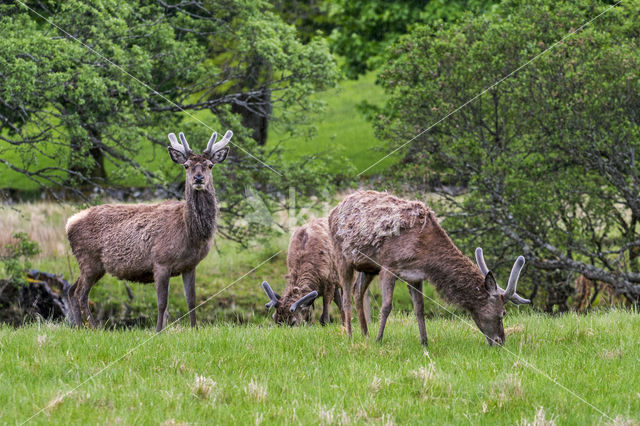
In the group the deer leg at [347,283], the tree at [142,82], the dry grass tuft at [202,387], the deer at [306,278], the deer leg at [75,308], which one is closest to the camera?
the dry grass tuft at [202,387]

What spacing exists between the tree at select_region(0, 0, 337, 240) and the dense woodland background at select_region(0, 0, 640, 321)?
0.20ft

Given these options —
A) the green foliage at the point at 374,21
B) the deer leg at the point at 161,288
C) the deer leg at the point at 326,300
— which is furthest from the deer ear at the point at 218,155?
the green foliage at the point at 374,21

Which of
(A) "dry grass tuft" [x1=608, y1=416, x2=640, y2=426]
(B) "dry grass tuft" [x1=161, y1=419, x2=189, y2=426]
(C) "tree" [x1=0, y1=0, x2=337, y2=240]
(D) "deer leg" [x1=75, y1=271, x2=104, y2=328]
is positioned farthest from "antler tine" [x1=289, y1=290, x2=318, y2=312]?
(A) "dry grass tuft" [x1=608, y1=416, x2=640, y2=426]

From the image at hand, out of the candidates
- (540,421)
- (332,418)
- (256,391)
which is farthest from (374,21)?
(540,421)

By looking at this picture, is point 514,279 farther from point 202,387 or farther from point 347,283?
point 202,387

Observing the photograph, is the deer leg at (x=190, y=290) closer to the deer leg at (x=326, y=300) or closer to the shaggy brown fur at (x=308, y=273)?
the shaggy brown fur at (x=308, y=273)

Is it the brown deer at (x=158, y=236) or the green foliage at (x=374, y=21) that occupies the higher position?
the green foliage at (x=374, y=21)

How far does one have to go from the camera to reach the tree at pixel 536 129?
50.9 ft

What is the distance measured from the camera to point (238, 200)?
18328mm

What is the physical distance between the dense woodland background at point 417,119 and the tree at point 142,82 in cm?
6

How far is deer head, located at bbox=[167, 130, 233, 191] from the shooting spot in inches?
413

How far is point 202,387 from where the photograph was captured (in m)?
6.89

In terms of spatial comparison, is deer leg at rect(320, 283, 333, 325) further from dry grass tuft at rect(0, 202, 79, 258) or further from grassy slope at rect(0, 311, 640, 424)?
dry grass tuft at rect(0, 202, 79, 258)

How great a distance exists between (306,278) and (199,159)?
9.50ft
